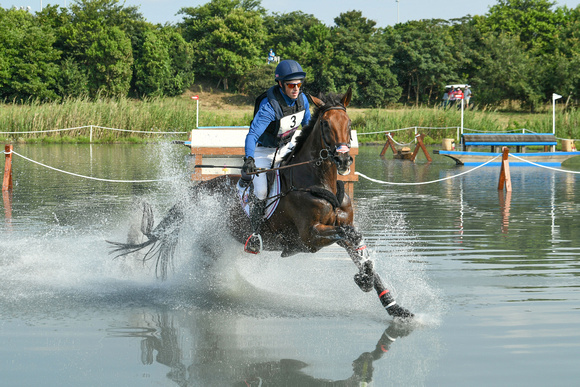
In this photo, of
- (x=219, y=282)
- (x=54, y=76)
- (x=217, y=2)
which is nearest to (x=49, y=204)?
(x=219, y=282)

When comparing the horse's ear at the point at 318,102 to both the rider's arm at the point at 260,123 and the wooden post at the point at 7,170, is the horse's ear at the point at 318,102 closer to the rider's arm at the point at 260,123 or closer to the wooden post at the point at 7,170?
the rider's arm at the point at 260,123

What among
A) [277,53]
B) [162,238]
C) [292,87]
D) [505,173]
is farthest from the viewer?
[277,53]

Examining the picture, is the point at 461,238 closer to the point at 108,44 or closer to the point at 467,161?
the point at 467,161

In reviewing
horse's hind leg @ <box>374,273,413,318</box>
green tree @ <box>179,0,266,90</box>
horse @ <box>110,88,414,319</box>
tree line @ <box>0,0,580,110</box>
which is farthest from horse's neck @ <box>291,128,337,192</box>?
green tree @ <box>179,0,266,90</box>

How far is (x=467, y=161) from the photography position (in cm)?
2464

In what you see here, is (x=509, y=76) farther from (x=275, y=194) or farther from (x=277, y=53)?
(x=275, y=194)

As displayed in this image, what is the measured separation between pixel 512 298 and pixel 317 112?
2.67 m

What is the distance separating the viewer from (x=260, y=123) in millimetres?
6633

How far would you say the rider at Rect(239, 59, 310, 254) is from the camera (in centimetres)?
652

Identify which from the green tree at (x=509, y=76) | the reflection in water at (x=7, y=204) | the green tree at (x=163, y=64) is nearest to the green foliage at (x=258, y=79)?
the green tree at (x=163, y=64)

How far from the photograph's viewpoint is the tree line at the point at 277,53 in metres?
57.1

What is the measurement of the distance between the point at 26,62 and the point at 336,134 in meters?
58.0

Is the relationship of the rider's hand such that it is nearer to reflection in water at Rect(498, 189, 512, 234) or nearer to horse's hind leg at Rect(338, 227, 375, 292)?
horse's hind leg at Rect(338, 227, 375, 292)

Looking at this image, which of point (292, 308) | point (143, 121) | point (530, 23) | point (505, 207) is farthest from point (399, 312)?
point (530, 23)
